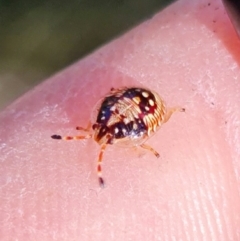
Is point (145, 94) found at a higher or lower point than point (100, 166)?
higher

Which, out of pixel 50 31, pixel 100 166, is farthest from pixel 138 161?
pixel 50 31

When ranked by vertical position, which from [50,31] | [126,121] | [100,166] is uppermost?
[50,31]

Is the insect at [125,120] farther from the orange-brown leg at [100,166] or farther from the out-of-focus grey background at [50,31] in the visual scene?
the out-of-focus grey background at [50,31]

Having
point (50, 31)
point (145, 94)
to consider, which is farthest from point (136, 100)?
point (50, 31)

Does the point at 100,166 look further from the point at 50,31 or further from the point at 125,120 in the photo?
the point at 50,31

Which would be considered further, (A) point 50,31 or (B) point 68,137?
(A) point 50,31
